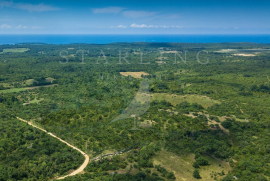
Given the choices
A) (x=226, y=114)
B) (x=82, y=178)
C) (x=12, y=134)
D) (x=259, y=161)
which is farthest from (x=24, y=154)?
(x=226, y=114)

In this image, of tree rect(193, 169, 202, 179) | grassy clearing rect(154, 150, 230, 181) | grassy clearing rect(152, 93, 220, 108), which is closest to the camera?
tree rect(193, 169, 202, 179)

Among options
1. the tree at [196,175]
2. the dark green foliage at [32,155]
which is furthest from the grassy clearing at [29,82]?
the tree at [196,175]

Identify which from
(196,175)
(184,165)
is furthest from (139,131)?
(196,175)

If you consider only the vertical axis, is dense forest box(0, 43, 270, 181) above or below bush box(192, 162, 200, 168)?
above

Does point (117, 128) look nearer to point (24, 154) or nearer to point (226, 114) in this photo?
point (24, 154)

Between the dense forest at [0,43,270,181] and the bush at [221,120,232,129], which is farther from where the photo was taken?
the bush at [221,120,232,129]

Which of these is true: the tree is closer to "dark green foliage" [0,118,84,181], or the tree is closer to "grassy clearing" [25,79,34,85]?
"dark green foliage" [0,118,84,181]

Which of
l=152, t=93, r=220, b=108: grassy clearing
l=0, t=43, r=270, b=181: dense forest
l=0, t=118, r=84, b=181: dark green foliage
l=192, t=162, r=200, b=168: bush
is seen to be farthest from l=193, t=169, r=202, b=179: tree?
l=152, t=93, r=220, b=108: grassy clearing

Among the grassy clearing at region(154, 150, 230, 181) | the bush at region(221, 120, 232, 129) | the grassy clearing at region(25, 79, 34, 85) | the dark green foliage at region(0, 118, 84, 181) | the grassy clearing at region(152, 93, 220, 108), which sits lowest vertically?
the grassy clearing at region(154, 150, 230, 181)
